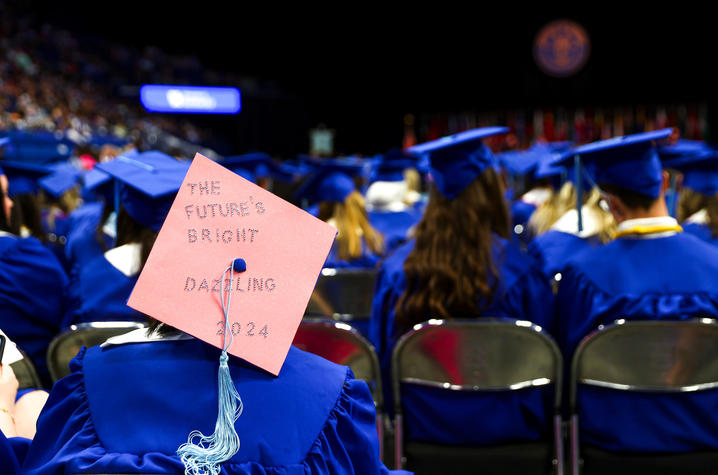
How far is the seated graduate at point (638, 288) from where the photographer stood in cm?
222

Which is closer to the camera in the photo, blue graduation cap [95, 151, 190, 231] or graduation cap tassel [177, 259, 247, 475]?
graduation cap tassel [177, 259, 247, 475]

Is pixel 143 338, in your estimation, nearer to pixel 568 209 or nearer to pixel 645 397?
pixel 645 397

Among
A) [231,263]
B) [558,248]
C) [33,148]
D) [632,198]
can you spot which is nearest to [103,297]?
[231,263]

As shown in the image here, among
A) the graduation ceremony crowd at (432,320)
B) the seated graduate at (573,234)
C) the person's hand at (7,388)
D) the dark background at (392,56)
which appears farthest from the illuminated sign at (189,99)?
the person's hand at (7,388)

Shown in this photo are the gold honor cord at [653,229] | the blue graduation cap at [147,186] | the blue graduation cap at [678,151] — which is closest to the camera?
the blue graduation cap at [147,186]

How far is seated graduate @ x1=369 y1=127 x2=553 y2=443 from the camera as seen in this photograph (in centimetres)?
254

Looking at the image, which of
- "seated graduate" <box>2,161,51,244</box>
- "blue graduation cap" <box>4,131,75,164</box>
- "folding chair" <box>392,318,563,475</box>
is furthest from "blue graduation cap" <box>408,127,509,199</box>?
"blue graduation cap" <box>4,131,75,164</box>

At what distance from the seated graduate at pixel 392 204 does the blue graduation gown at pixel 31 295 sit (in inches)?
123

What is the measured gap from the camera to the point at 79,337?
2156mm

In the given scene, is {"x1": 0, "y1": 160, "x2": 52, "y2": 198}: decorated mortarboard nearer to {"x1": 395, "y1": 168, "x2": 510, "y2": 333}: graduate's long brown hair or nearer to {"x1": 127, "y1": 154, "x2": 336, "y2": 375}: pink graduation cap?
{"x1": 395, "y1": 168, "x2": 510, "y2": 333}: graduate's long brown hair

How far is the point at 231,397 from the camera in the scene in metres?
1.13

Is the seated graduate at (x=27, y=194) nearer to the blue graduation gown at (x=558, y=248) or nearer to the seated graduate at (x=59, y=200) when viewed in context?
the seated graduate at (x=59, y=200)

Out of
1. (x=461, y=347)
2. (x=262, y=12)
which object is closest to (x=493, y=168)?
(x=461, y=347)

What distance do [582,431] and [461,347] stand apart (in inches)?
21.8
